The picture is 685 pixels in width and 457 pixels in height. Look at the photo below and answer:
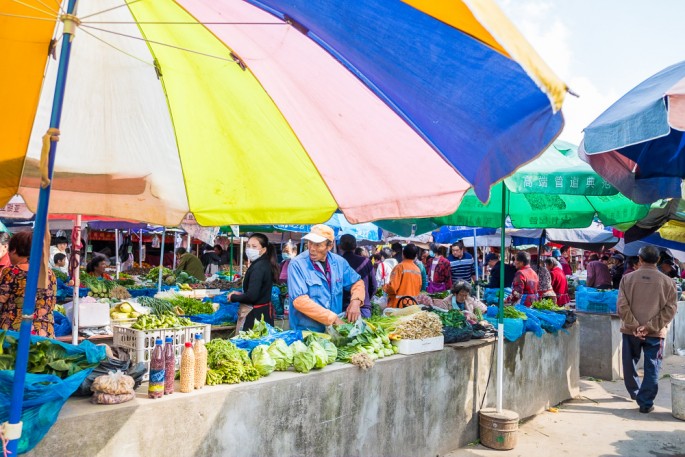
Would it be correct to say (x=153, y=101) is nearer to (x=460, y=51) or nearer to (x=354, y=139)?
(x=354, y=139)

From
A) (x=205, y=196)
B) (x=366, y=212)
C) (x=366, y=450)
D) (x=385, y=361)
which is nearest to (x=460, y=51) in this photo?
→ (x=366, y=212)

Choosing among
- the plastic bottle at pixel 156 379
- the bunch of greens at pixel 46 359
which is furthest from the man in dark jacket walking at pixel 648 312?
the bunch of greens at pixel 46 359

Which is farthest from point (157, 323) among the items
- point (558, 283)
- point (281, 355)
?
point (558, 283)

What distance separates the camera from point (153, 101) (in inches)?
156

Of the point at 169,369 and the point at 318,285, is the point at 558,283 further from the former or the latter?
the point at 169,369

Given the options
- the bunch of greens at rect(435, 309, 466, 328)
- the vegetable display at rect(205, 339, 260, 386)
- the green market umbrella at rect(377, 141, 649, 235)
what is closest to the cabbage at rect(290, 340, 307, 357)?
the vegetable display at rect(205, 339, 260, 386)

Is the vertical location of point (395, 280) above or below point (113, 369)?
above

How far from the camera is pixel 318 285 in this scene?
526cm

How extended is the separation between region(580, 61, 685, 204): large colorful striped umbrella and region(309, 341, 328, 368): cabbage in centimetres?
248

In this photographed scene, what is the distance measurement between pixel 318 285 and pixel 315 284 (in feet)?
0.13

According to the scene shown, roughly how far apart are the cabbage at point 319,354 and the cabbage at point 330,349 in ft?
0.23

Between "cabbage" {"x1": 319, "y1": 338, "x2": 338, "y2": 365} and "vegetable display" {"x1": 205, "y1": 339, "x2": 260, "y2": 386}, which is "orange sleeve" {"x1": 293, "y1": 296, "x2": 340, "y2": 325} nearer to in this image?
"cabbage" {"x1": 319, "y1": 338, "x2": 338, "y2": 365}

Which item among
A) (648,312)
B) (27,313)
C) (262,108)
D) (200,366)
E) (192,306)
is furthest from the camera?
(192,306)

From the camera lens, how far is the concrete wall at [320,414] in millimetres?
3039
